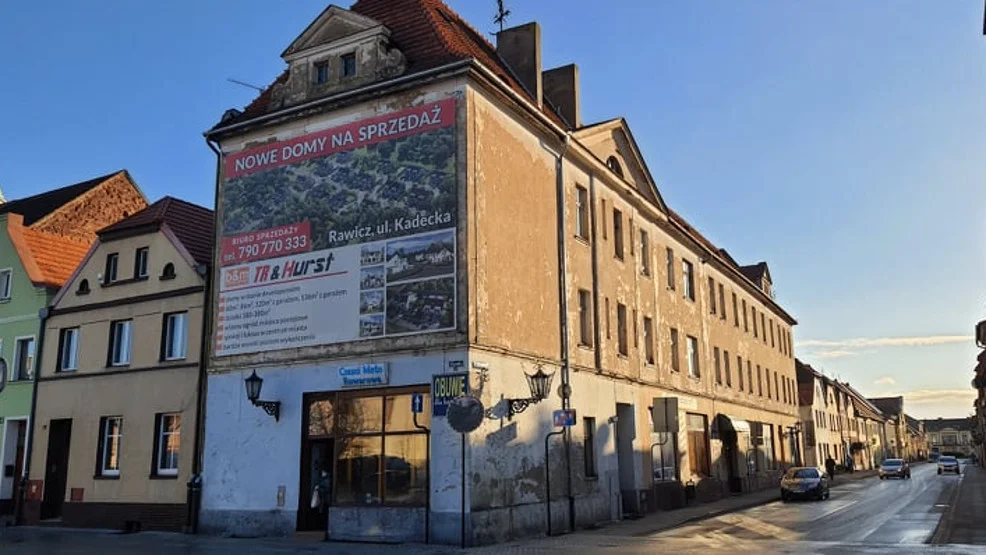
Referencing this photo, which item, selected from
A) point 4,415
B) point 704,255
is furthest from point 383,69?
point 704,255

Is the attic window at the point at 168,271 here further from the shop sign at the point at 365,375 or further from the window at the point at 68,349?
the shop sign at the point at 365,375

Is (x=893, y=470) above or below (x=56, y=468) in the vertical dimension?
below

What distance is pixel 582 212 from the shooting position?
26.0m

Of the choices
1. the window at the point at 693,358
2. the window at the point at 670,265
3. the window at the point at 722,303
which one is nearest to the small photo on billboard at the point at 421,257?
the window at the point at 670,265

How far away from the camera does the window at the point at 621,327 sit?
27594 millimetres

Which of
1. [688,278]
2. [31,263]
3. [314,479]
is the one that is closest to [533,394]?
[314,479]

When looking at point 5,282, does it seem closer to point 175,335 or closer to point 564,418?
point 175,335

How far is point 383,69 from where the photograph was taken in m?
21.1

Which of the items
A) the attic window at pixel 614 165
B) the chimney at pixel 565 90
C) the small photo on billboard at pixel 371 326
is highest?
the chimney at pixel 565 90

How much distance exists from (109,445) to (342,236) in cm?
1051

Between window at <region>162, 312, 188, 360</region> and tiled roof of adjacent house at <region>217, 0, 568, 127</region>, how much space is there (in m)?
5.79

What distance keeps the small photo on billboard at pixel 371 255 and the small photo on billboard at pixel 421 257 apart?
224 millimetres

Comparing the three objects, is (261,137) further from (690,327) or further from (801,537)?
(690,327)

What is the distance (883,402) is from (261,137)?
166 m
